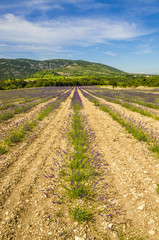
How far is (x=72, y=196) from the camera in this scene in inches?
131

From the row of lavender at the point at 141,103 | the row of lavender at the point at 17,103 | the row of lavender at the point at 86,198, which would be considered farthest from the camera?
the row of lavender at the point at 17,103

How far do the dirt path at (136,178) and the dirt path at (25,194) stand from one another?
1.93m

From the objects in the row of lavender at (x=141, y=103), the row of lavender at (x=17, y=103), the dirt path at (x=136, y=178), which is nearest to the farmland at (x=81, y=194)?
the dirt path at (x=136, y=178)

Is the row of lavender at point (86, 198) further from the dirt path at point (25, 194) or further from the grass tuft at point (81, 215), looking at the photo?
the dirt path at point (25, 194)

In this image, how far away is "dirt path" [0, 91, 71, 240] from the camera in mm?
2551

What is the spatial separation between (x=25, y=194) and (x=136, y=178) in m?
3.21

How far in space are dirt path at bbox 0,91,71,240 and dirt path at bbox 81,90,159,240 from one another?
1.93 metres

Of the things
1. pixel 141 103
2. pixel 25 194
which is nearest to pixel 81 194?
pixel 25 194

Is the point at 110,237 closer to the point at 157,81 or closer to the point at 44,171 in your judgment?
the point at 44,171

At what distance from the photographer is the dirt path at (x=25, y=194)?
255cm

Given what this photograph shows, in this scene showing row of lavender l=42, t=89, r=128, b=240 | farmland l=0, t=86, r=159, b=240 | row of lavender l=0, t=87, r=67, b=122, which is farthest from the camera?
row of lavender l=0, t=87, r=67, b=122

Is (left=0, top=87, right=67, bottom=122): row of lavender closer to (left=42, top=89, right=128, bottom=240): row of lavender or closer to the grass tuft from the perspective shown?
(left=42, top=89, right=128, bottom=240): row of lavender

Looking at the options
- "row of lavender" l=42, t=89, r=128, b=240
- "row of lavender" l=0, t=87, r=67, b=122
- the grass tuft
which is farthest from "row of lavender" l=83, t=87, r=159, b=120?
"row of lavender" l=0, t=87, r=67, b=122

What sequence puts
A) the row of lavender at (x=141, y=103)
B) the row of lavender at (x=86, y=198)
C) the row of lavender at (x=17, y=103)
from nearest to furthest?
the row of lavender at (x=86, y=198) → the row of lavender at (x=141, y=103) → the row of lavender at (x=17, y=103)
